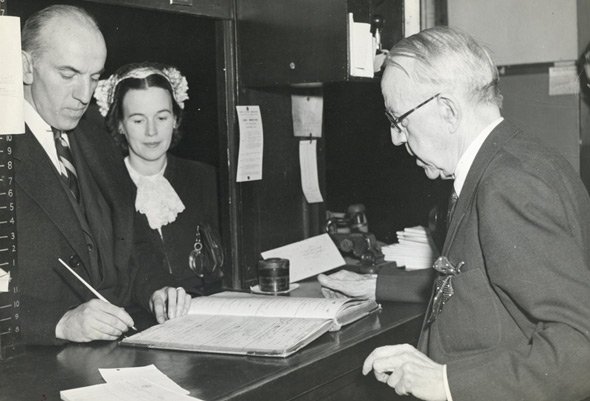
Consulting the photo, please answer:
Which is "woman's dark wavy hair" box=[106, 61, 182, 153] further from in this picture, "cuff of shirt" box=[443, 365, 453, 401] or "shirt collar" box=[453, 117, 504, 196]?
"cuff of shirt" box=[443, 365, 453, 401]

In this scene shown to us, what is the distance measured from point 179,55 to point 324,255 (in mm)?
1011

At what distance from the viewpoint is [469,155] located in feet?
5.27

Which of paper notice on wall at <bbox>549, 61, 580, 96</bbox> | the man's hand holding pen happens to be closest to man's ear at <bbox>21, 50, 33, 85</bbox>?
the man's hand holding pen

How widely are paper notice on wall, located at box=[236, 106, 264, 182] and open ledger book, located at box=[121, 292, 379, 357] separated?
2.09ft

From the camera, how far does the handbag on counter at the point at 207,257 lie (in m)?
2.59

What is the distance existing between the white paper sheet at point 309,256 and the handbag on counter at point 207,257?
0.17 m

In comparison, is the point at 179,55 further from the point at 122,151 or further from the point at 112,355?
the point at 112,355

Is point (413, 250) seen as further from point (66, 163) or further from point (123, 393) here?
point (123, 393)

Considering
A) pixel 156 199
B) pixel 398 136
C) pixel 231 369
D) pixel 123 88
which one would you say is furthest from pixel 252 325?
pixel 123 88

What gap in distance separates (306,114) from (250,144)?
13.6 inches

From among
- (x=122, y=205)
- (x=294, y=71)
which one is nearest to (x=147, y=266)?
(x=122, y=205)

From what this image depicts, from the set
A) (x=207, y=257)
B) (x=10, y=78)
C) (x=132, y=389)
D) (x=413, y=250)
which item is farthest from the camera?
(x=413, y=250)

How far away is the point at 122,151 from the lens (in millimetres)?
2713

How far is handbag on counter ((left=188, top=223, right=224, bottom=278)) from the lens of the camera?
2.59m
